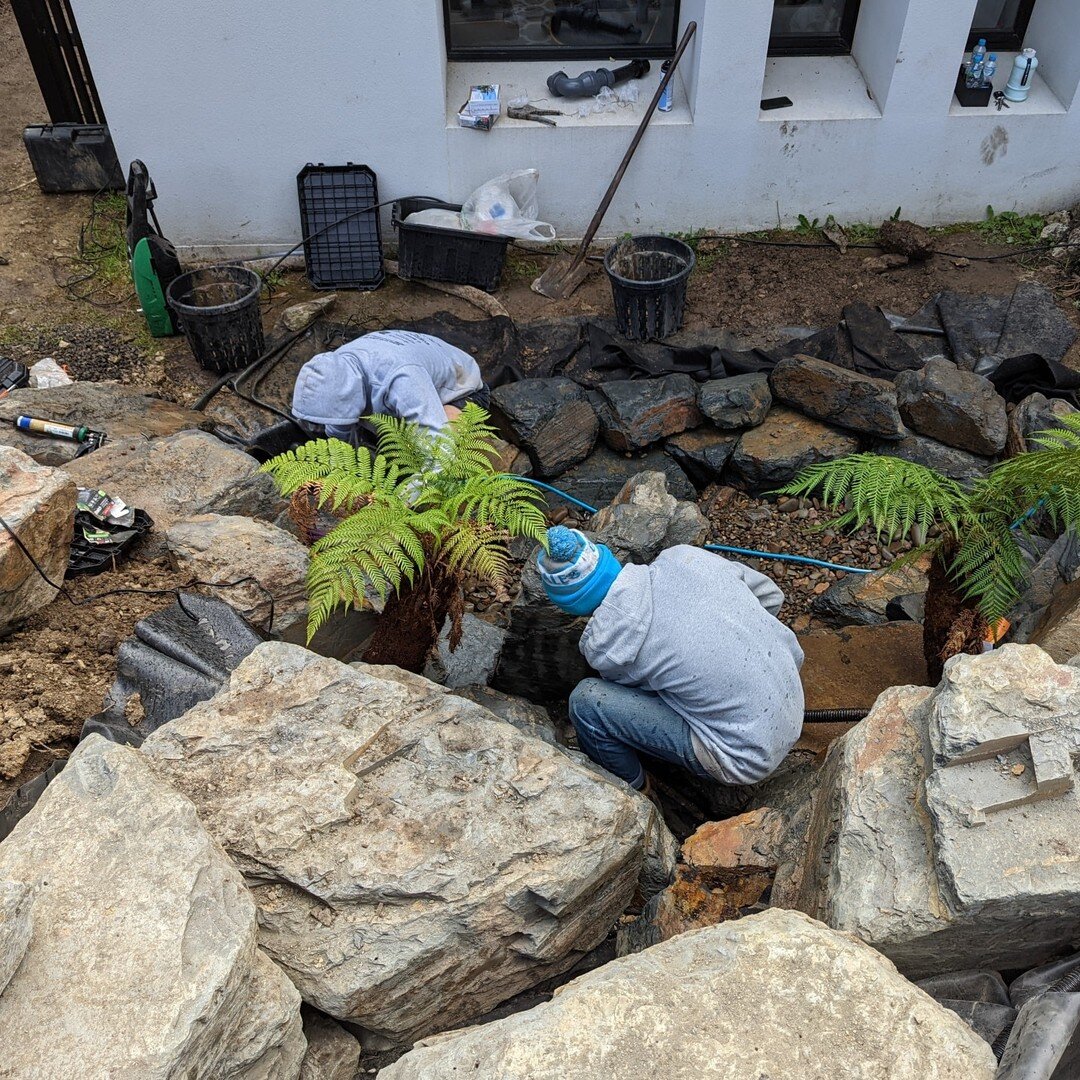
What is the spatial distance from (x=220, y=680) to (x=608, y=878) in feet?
5.08

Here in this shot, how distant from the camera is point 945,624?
381 centimetres

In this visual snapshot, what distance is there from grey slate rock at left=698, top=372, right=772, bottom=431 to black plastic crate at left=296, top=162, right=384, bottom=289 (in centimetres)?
297

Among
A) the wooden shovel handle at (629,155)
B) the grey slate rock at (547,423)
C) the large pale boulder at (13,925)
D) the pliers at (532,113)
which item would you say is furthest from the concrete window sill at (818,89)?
the large pale boulder at (13,925)

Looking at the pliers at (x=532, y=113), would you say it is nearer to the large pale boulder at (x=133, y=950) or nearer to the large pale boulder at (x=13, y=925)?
the large pale boulder at (x=133, y=950)

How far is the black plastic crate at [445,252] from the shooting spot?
7.07 m

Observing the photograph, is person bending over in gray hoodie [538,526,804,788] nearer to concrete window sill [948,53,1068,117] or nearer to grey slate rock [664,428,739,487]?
grey slate rock [664,428,739,487]

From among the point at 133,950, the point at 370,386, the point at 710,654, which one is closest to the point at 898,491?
the point at 710,654

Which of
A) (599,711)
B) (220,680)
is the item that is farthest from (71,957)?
(599,711)

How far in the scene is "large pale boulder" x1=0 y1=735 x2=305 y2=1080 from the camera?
2.00 metres

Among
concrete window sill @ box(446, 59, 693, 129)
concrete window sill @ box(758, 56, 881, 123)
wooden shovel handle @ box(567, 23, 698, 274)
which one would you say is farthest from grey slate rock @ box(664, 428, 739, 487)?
concrete window sill @ box(758, 56, 881, 123)

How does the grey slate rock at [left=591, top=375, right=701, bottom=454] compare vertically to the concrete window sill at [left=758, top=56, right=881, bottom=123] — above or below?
below

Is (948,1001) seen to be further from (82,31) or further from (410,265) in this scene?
(82,31)

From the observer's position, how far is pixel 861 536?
217 inches

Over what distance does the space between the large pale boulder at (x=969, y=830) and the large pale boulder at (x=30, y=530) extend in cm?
303
